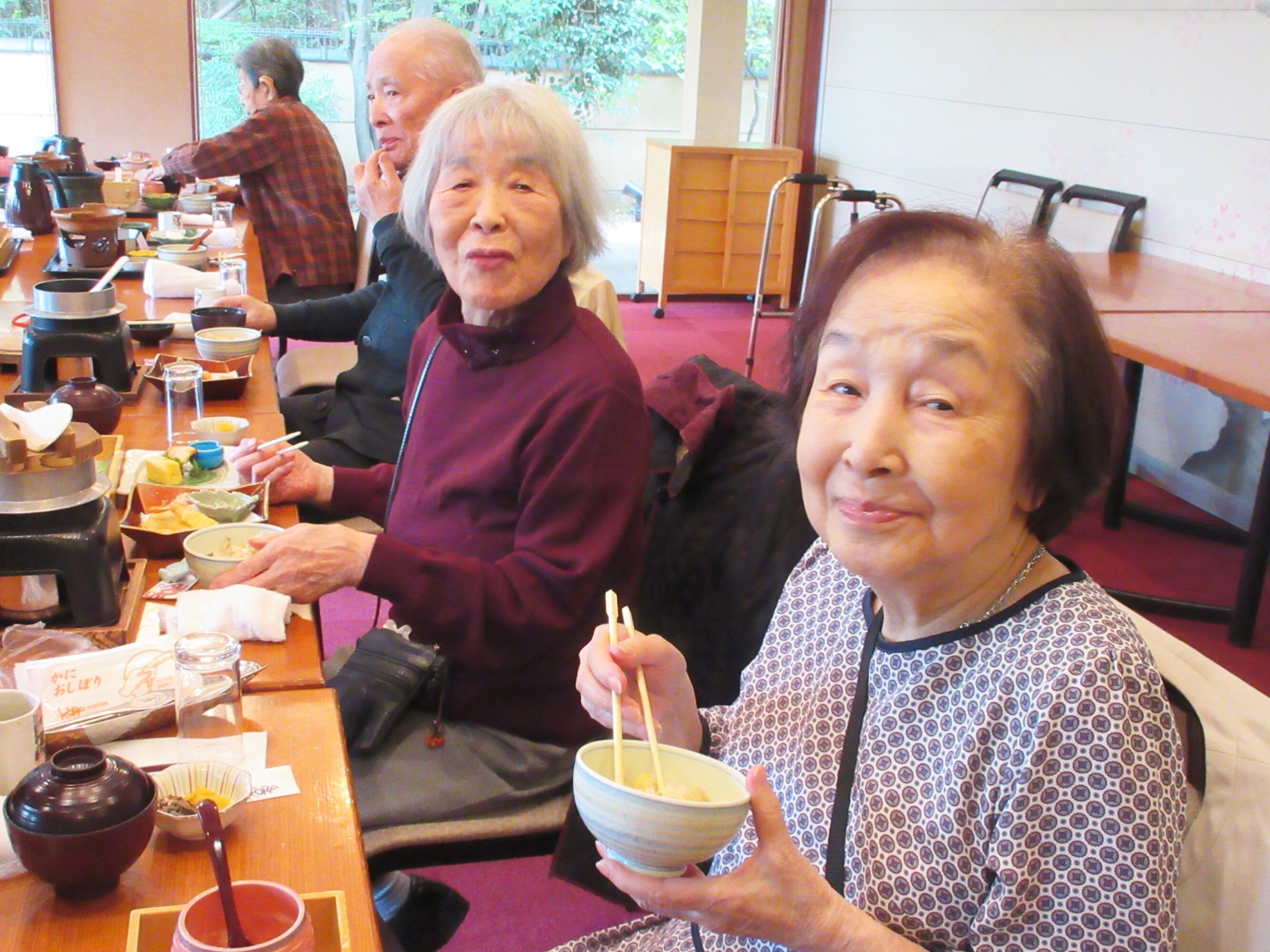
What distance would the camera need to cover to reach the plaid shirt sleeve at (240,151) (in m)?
4.33

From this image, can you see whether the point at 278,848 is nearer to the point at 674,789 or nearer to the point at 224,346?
the point at 674,789

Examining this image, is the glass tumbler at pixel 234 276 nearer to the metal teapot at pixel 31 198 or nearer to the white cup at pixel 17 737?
the metal teapot at pixel 31 198

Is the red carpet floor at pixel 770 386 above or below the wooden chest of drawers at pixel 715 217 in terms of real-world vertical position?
below

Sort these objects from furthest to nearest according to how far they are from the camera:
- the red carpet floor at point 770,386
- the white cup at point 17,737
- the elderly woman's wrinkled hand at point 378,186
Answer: the elderly woman's wrinkled hand at point 378,186 < the red carpet floor at point 770,386 < the white cup at point 17,737

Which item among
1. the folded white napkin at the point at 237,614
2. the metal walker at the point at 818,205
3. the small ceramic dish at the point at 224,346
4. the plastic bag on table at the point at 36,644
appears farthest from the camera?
the metal walker at the point at 818,205

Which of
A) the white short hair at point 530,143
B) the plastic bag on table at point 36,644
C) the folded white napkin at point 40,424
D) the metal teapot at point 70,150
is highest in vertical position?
the white short hair at point 530,143

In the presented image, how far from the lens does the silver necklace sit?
110 centimetres

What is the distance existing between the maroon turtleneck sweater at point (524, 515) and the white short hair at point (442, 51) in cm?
151

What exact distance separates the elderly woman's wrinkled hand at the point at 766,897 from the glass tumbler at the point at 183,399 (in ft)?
4.80

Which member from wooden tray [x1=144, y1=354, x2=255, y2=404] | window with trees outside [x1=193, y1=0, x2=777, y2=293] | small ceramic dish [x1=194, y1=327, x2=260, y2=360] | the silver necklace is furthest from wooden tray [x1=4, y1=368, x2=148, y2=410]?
window with trees outside [x1=193, y1=0, x2=777, y2=293]

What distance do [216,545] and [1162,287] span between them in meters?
3.22

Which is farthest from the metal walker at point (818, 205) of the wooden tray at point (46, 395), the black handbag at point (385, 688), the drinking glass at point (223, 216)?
the black handbag at point (385, 688)

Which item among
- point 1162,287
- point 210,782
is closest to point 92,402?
point 210,782

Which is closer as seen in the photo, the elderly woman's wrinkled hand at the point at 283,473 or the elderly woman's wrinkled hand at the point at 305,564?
the elderly woman's wrinkled hand at the point at 305,564
